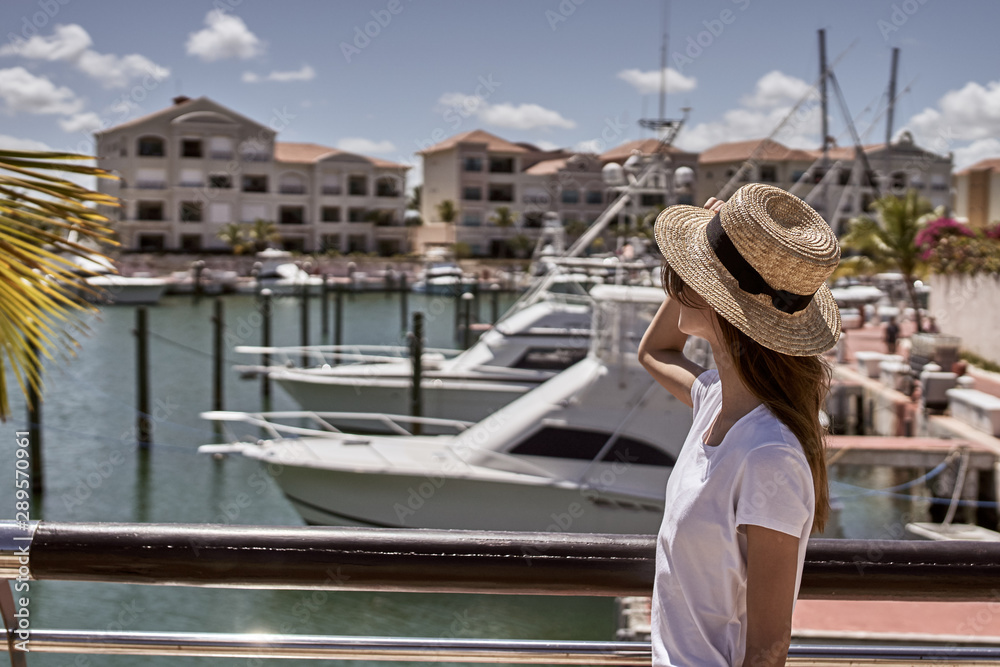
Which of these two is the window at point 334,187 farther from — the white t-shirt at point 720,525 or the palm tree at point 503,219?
the white t-shirt at point 720,525

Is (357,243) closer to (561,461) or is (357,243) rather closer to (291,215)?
(291,215)

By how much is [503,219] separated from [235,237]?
21.9 meters

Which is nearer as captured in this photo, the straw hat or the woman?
the woman

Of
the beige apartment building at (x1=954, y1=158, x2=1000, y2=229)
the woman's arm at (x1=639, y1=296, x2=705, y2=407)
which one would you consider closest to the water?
the woman's arm at (x1=639, y1=296, x2=705, y2=407)

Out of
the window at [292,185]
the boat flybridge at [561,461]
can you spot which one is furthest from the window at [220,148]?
the boat flybridge at [561,461]

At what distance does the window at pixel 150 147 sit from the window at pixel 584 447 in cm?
6547

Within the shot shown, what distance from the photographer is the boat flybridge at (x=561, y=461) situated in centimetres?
1081

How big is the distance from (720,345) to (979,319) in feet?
70.0

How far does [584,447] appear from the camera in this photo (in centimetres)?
1099

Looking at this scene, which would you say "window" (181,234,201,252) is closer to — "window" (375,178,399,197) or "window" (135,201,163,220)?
"window" (135,201,163,220)

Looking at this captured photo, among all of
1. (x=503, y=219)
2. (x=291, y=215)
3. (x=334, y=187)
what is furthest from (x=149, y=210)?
(x=503, y=219)

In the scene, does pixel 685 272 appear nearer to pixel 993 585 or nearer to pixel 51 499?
pixel 993 585

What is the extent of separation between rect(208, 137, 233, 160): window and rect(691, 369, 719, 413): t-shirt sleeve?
7334 cm

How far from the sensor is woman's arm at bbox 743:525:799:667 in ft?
4.83
